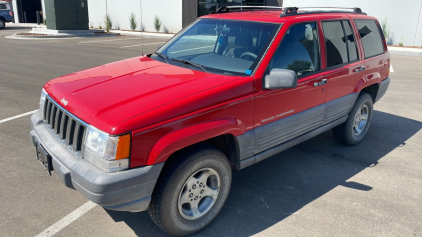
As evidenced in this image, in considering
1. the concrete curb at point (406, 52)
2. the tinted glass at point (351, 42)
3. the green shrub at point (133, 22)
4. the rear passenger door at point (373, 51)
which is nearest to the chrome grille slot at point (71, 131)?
the tinted glass at point (351, 42)

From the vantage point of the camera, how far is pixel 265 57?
3.34 meters

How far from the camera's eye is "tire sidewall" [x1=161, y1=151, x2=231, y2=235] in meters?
2.74

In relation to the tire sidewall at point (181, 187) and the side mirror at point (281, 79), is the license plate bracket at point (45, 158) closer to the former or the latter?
the tire sidewall at point (181, 187)

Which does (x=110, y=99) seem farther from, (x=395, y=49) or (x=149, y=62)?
(x=395, y=49)

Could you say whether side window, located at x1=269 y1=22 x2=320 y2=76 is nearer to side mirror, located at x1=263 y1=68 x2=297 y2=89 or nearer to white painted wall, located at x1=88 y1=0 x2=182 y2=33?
side mirror, located at x1=263 y1=68 x2=297 y2=89

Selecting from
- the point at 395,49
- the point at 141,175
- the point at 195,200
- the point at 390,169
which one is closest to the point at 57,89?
the point at 141,175

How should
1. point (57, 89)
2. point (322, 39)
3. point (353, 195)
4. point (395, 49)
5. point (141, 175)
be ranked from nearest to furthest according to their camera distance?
point (141, 175) → point (57, 89) → point (353, 195) → point (322, 39) → point (395, 49)

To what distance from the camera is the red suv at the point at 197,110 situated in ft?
8.35

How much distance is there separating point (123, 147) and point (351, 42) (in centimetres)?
343

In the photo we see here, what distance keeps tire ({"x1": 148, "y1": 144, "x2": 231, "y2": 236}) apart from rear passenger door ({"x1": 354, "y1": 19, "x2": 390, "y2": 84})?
2.89 metres

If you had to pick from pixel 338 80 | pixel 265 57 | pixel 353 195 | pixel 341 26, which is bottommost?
pixel 353 195

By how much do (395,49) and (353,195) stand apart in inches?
575

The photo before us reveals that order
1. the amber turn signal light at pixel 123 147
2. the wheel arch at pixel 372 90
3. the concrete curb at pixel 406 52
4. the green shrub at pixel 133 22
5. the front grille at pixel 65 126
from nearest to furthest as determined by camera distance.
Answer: the amber turn signal light at pixel 123 147, the front grille at pixel 65 126, the wheel arch at pixel 372 90, the concrete curb at pixel 406 52, the green shrub at pixel 133 22

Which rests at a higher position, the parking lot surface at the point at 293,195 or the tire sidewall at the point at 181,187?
the tire sidewall at the point at 181,187
